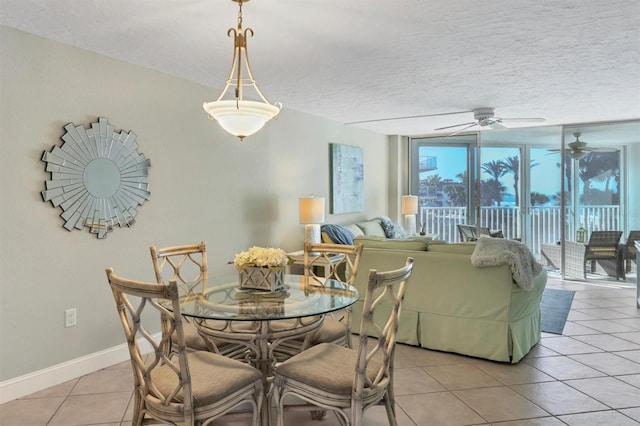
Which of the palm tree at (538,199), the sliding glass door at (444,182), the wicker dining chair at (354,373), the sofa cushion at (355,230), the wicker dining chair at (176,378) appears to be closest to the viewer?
the wicker dining chair at (176,378)

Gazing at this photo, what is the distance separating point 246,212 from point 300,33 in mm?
2184

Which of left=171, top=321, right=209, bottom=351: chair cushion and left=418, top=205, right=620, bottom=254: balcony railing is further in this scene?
left=418, top=205, right=620, bottom=254: balcony railing

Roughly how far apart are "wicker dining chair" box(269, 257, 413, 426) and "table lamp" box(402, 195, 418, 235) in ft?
17.8

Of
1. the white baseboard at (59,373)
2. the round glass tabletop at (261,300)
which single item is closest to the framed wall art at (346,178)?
the round glass tabletop at (261,300)

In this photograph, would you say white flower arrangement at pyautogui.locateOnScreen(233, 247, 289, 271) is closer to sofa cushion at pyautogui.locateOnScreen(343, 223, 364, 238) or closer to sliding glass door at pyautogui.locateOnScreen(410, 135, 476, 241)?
sofa cushion at pyautogui.locateOnScreen(343, 223, 364, 238)

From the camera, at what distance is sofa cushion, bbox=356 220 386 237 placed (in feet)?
20.3

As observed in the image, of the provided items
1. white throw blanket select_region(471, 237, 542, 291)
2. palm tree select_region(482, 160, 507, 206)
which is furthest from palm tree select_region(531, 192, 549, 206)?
white throw blanket select_region(471, 237, 542, 291)

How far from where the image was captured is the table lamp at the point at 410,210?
7389 millimetres

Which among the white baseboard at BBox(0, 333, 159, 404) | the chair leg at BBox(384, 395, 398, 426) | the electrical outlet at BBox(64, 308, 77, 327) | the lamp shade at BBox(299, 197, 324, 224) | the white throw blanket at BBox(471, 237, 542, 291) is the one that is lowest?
the white baseboard at BBox(0, 333, 159, 404)

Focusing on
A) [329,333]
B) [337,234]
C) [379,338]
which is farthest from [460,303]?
[337,234]

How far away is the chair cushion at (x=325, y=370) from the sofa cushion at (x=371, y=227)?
13.2ft

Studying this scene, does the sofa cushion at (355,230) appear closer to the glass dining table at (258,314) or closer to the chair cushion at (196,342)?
the glass dining table at (258,314)

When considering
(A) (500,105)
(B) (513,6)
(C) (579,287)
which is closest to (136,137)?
(B) (513,6)

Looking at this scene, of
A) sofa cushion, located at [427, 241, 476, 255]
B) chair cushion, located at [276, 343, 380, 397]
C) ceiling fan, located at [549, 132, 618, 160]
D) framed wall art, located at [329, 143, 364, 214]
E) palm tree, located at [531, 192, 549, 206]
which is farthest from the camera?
palm tree, located at [531, 192, 549, 206]
